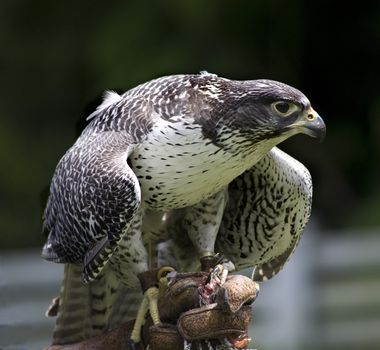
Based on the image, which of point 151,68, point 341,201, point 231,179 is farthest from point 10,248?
point 231,179

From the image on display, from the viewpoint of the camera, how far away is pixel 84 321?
4664mm

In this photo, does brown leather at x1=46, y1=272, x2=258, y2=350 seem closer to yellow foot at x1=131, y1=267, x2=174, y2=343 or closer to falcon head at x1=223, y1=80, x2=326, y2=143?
yellow foot at x1=131, y1=267, x2=174, y2=343

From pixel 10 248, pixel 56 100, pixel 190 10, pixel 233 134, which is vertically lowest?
pixel 10 248

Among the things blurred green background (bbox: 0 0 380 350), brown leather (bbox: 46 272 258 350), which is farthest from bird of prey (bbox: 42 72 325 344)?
blurred green background (bbox: 0 0 380 350)

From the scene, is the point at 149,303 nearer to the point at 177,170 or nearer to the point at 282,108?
the point at 177,170

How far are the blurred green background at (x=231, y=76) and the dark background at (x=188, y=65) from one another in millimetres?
10

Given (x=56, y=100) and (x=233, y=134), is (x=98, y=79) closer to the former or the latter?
(x=56, y=100)

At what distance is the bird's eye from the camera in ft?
13.2

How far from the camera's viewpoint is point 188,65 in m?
8.34

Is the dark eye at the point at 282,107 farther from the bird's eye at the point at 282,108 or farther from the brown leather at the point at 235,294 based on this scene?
the brown leather at the point at 235,294

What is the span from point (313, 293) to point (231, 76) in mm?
1638

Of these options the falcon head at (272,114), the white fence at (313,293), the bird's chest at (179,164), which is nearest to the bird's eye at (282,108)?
the falcon head at (272,114)

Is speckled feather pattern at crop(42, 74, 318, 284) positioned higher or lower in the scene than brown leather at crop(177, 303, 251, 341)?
higher

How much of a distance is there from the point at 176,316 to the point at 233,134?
677 mm
